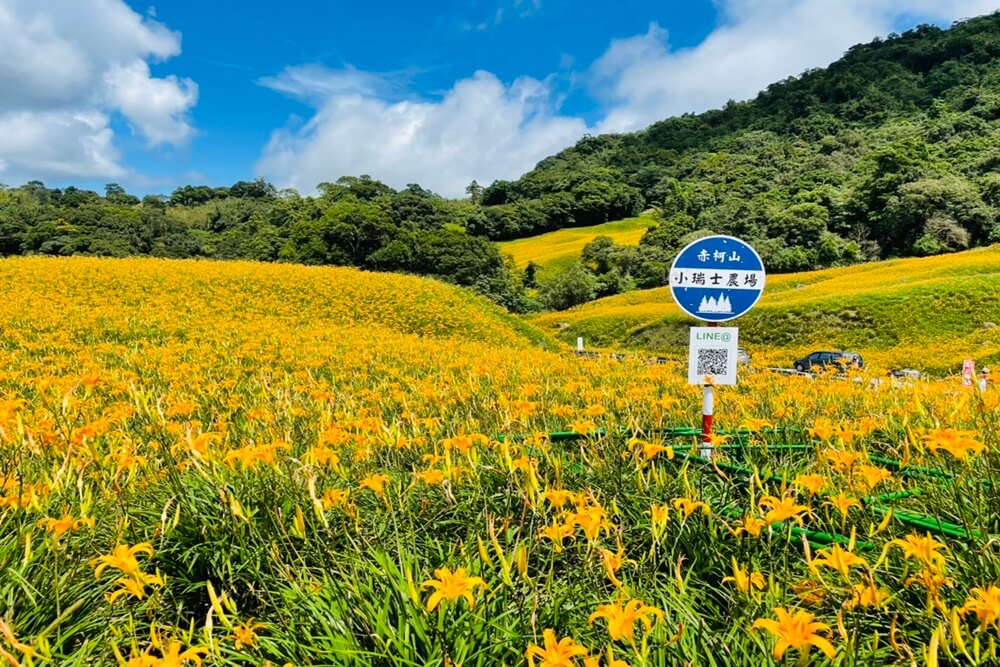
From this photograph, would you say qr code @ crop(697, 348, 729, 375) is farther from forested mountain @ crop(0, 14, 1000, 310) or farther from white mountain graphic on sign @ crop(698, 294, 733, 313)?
forested mountain @ crop(0, 14, 1000, 310)

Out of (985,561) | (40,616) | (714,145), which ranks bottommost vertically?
(40,616)

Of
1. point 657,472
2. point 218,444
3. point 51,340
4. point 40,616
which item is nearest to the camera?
point 40,616

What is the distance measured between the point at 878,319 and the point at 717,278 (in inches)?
887

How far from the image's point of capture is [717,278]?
3.48 meters

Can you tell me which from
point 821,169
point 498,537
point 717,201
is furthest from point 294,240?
point 821,169

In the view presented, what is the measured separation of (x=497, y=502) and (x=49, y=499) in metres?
1.61

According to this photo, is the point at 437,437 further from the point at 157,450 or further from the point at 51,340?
the point at 51,340

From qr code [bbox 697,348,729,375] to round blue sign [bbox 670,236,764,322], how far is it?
23cm

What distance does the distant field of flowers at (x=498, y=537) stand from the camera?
1.22 meters

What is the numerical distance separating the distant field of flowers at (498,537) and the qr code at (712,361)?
1.07ft

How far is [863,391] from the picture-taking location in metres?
4.20

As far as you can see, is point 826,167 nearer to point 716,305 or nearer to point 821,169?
point 821,169

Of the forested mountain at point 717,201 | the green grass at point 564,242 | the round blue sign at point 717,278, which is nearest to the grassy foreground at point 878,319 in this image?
the forested mountain at point 717,201

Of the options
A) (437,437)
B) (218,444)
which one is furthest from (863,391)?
(218,444)
